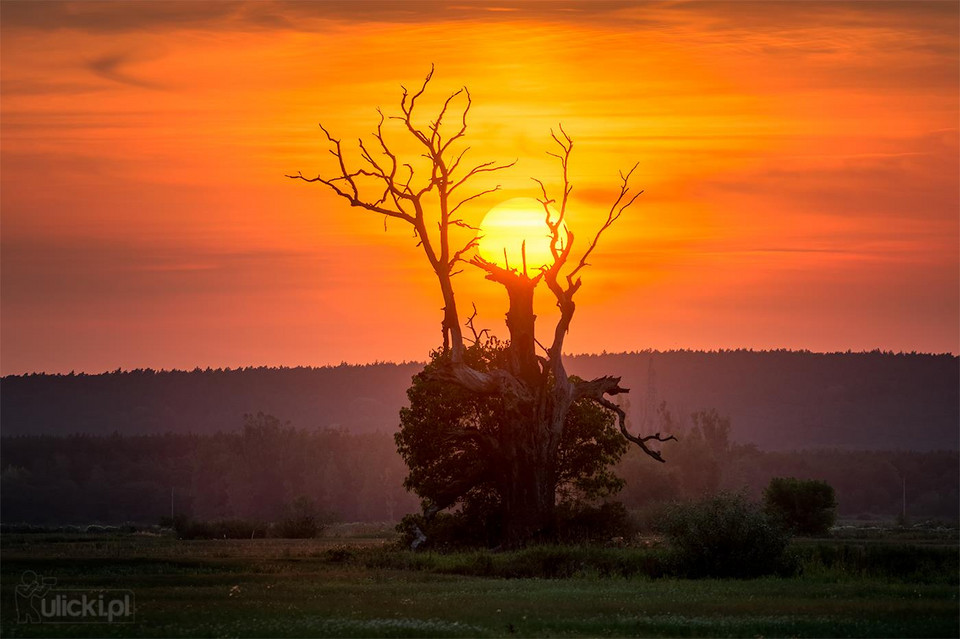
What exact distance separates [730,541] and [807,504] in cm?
3706

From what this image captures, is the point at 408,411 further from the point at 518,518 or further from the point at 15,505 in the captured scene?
the point at 15,505

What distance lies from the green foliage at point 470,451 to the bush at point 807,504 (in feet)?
67.1

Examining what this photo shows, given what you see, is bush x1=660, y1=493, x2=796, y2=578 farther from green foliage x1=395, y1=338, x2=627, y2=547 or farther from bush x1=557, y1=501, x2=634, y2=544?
green foliage x1=395, y1=338, x2=627, y2=547

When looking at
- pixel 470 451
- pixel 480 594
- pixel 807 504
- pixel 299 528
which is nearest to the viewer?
pixel 480 594

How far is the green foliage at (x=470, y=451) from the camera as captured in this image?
6025cm

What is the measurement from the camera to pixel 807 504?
269 ft

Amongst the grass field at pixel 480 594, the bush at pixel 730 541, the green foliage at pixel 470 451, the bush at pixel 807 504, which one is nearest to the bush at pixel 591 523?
the green foliage at pixel 470 451

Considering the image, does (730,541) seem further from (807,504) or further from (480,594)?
(807,504)

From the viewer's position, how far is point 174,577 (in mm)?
43094

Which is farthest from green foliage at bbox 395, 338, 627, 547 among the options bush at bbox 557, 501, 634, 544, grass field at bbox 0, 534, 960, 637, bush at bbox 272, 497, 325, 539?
bush at bbox 272, 497, 325, 539

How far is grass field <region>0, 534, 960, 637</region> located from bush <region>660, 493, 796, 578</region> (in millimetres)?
1462

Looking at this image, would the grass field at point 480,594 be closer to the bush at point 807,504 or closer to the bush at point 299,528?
the bush at point 299,528

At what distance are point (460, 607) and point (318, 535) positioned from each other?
4698cm

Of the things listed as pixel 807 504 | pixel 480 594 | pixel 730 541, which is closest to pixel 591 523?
pixel 730 541
